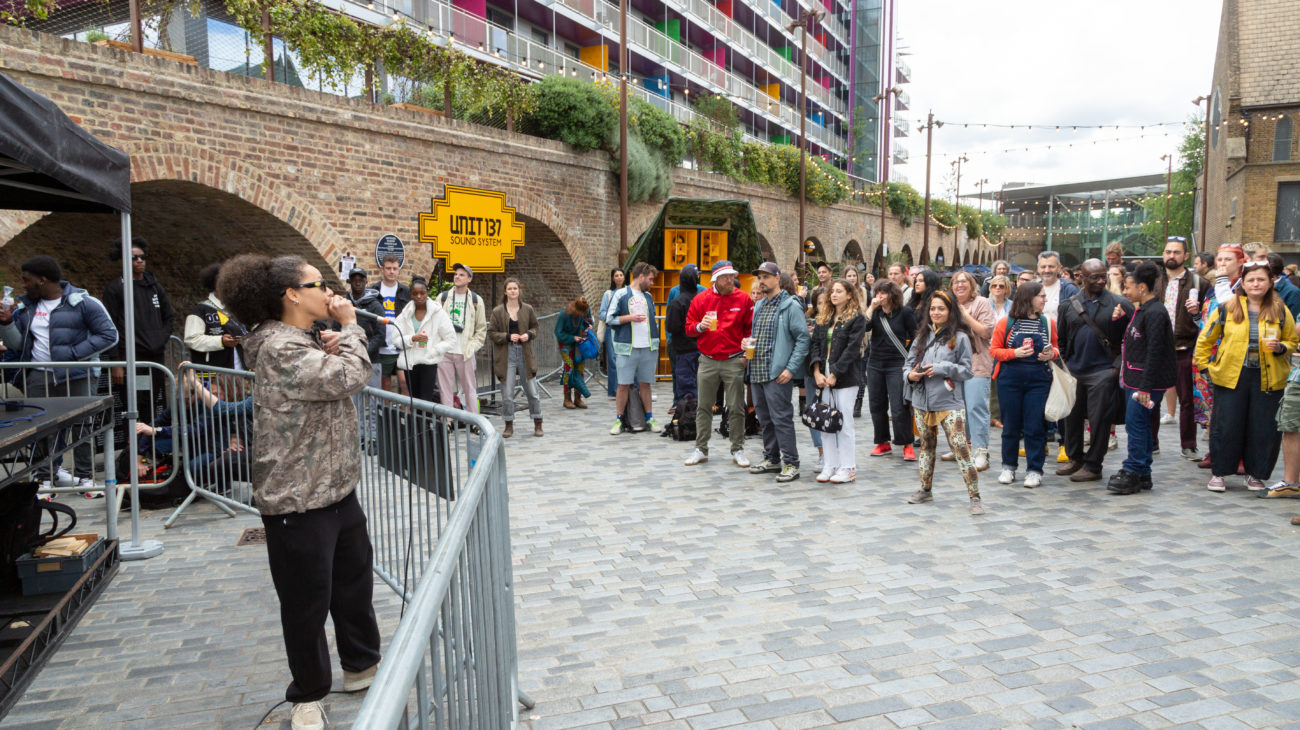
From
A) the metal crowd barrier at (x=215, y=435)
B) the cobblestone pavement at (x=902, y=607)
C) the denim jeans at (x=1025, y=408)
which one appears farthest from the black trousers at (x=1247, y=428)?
the metal crowd barrier at (x=215, y=435)

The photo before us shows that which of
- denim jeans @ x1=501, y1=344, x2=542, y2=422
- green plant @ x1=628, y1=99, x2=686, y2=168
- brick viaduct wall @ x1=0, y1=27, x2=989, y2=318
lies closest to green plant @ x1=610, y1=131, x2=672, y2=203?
green plant @ x1=628, y1=99, x2=686, y2=168

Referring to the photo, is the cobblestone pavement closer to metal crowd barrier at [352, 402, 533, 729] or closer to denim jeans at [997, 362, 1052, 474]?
denim jeans at [997, 362, 1052, 474]

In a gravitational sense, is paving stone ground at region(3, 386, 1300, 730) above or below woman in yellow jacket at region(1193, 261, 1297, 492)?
below

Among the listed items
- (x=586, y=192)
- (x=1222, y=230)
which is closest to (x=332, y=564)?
(x=586, y=192)

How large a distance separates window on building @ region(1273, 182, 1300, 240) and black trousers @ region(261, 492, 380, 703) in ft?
115

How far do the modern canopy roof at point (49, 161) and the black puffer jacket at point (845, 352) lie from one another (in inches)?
212

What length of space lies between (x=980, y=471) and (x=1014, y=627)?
3.74 metres

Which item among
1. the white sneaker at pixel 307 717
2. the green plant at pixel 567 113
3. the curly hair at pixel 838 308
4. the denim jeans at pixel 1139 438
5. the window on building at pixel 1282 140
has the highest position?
the window on building at pixel 1282 140

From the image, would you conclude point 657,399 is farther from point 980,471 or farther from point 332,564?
point 332,564

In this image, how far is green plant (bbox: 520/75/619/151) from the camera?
1642 cm

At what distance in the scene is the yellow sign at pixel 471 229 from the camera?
9.27 m

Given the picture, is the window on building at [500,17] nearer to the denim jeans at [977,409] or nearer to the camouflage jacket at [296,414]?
the denim jeans at [977,409]

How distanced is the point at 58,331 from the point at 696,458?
572cm

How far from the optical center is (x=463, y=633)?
200cm
